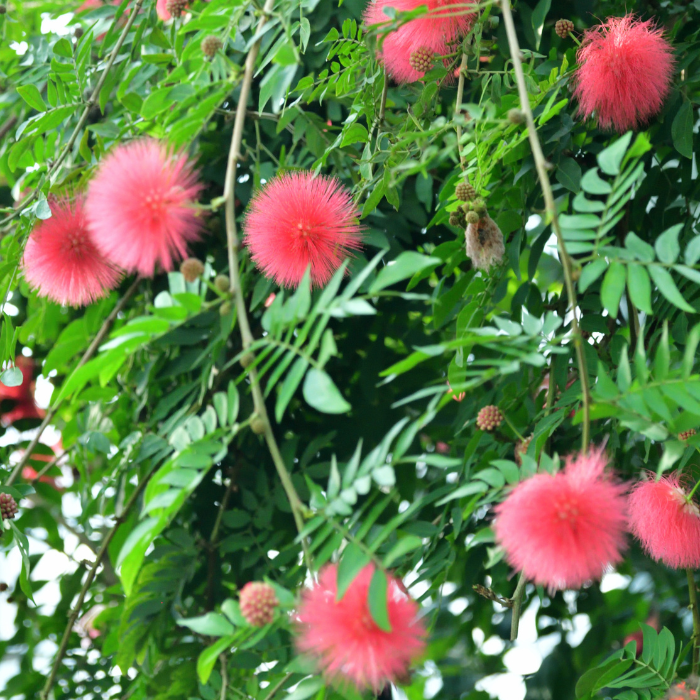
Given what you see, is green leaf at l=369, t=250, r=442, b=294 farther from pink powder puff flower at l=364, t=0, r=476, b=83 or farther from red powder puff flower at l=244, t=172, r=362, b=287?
pink powder puff flower at l=364, t=0, r=476, b=83

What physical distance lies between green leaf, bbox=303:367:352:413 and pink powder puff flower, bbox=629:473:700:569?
44cm

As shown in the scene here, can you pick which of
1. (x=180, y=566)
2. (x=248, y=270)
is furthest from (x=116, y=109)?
(x=180, y=566)

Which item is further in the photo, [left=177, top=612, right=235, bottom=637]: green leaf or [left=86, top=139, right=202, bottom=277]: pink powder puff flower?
[left=86, top=139, right=202, bottom=277]: pink powder puff flower

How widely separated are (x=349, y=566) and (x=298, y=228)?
41cm

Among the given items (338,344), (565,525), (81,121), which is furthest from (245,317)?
(338,344)

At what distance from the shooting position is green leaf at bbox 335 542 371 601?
1.94ft

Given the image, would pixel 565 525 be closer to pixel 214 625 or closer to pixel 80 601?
pixel 214 625

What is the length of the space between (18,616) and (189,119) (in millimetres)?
1348

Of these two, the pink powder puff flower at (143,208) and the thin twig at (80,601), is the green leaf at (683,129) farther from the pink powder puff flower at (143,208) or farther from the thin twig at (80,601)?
the thin twig at (80,601)

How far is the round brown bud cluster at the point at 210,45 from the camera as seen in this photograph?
0.83 meters

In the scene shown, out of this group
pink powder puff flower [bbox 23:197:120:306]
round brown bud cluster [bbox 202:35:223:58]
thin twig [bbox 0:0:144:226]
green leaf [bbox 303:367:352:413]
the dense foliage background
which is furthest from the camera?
thin twig [bbox 0:0:144:226]

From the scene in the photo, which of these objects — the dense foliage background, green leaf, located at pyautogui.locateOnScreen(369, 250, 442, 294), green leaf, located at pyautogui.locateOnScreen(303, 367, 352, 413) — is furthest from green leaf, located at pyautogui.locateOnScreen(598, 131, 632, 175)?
green leaf, located at pyautogui.locateOnScreen(303, 367, 352, 413)

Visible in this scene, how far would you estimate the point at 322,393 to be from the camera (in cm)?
60

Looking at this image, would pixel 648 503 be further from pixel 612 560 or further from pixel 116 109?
pixel 116 109
